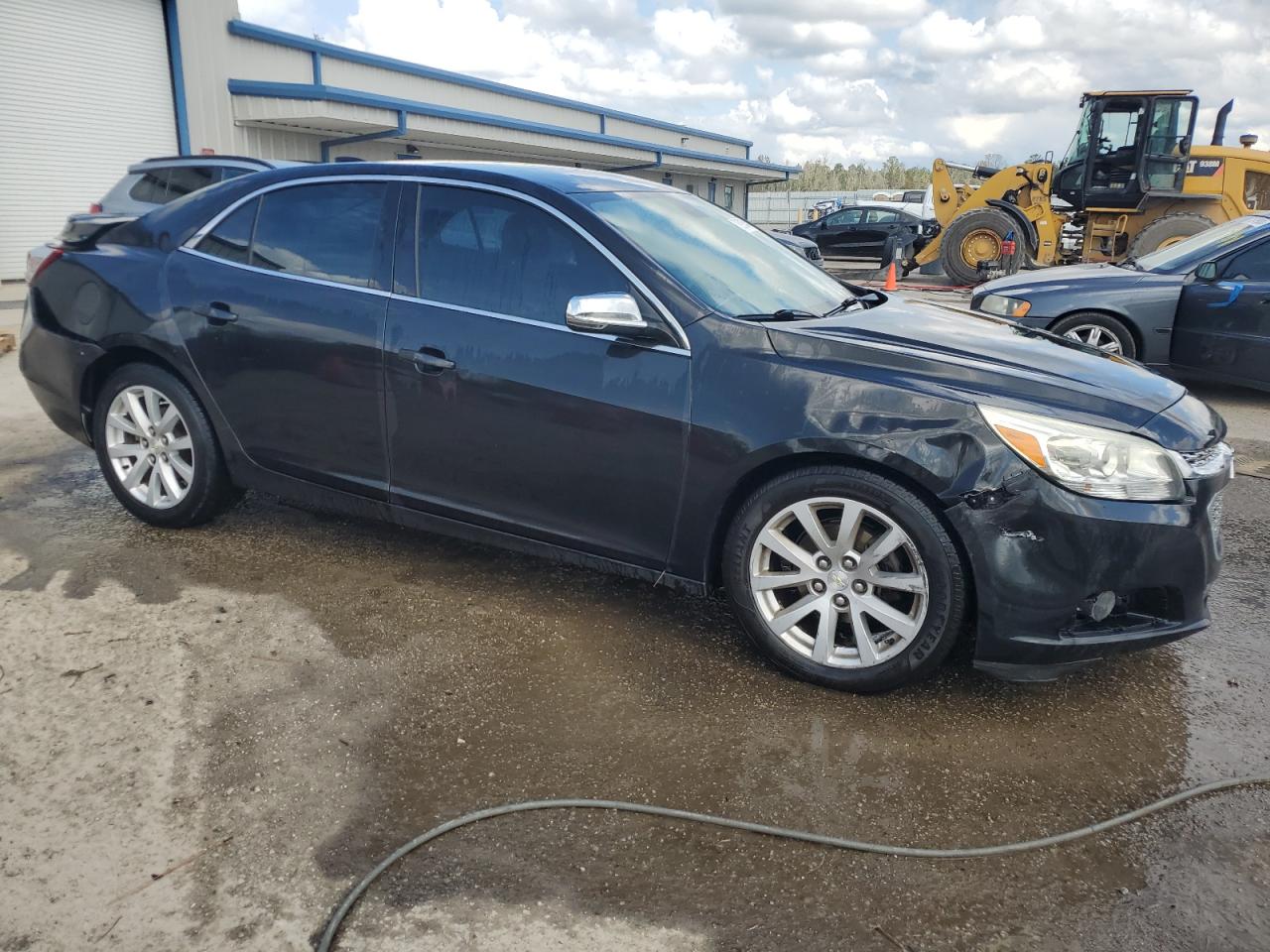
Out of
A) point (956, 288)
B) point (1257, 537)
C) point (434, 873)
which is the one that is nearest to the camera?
point (434, 873)

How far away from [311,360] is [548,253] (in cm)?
110

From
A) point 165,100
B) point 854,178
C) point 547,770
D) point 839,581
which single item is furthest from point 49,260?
point 854,178

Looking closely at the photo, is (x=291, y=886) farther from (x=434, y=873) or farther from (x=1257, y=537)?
(x=1257, y=537)

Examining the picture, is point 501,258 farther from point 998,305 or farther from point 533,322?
point 998,305

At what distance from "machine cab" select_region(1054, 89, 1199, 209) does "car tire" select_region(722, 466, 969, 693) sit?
1523 cm

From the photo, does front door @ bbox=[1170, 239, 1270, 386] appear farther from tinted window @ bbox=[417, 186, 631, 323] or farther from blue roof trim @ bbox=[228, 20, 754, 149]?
blue roof trim @ bbox=[228, 20, 754, 149]

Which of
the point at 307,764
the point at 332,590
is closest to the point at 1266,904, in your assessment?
the point at 307,764

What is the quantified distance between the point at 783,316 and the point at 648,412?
0.66 m

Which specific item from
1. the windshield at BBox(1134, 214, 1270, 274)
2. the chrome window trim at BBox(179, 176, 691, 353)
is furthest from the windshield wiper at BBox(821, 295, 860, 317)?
the windshield at BBox(1134, 214, 1270, 274)

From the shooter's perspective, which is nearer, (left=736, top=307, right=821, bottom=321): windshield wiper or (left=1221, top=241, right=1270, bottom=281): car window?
(left=736, top=307, right=821, bottom=321): windshield wiper

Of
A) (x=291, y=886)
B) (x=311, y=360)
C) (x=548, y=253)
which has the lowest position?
(x=291, y=886)

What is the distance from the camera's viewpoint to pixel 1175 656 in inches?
144

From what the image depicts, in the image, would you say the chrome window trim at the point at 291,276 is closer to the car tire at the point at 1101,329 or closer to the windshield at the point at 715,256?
the windshield at the point at 715,256

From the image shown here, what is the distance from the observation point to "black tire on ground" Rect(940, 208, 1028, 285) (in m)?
17.1
